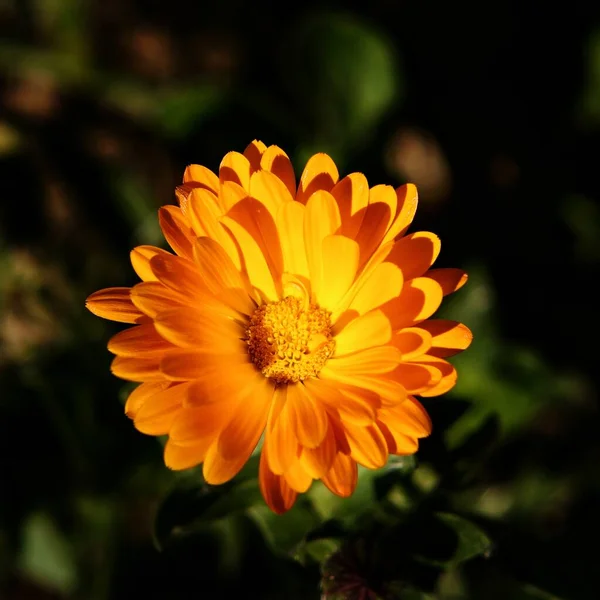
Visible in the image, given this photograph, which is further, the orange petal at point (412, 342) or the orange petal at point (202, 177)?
the orange petal at point (202, 177)

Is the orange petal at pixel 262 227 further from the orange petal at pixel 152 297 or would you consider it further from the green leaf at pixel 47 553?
the green leaf at pixel 47 553

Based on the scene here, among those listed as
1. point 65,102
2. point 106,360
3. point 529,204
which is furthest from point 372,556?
point 65,102

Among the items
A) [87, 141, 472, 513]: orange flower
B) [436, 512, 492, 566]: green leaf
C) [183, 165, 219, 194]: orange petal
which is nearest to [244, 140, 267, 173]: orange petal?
[87, 141, 472, 513]: orange flower

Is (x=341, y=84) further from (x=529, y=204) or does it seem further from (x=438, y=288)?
(x=438, y=288)

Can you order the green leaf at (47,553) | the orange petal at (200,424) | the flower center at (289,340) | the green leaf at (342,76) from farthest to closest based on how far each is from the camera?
the green leaf at (342,76) < the green leaf at (47,553) < the flower center at (289,340) < the orange petal at (200,424)

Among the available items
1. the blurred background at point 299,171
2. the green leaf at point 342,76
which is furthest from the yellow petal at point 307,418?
the green leaf at point 342,76
